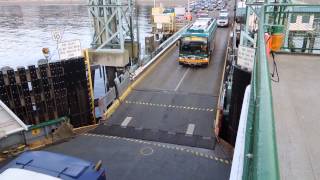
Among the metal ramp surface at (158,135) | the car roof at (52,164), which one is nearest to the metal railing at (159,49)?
the metal ramp surface at (158,135)

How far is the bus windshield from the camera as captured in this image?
84.0ft

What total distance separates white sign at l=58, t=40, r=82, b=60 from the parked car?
957 cm

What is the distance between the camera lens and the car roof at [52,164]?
28.0ft

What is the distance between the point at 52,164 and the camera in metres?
8.89

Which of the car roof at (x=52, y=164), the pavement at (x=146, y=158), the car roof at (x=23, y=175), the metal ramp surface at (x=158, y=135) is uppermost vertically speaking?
the car roof at (x=23, y=175)

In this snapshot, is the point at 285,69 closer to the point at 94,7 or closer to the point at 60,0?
the point at 94,7

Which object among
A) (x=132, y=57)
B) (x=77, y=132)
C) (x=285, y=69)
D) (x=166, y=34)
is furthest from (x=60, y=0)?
(x=285, y=69)

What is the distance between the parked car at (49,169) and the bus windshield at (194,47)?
18.0 metres

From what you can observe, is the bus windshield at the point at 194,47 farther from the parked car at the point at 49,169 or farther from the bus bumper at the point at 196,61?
the parked car at the point at 49,169

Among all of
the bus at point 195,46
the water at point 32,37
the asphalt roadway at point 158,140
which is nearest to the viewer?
the asphalt roadway at point 158,140

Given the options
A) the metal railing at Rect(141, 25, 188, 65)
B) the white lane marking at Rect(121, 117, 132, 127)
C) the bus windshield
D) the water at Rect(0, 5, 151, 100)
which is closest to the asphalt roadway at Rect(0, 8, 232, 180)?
the white lane marking at Rect(121, 117, 132, 127)

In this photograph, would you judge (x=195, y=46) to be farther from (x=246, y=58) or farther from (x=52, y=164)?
(x=52, y=164)

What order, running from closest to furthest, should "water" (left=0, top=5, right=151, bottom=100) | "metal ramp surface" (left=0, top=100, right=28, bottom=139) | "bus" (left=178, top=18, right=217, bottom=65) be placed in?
1. "metal ramp surface" (left=0, top=100, right=28, bottom=139)
2. "bus" (left=178, top=18, right=217, bottom=65)
3. "water" (left=0, top=5, right=151, bottom=100)

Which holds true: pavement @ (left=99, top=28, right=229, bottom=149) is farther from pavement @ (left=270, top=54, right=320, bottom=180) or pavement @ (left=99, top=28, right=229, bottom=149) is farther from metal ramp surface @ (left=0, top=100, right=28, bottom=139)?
pavement @ (left=270, top=54, right=320, bottom=180)
